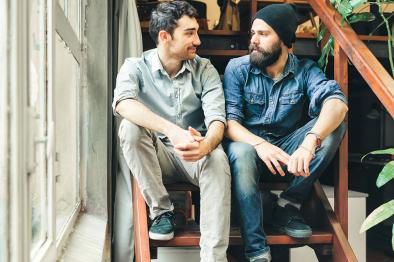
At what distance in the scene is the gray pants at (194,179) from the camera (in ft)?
4.92

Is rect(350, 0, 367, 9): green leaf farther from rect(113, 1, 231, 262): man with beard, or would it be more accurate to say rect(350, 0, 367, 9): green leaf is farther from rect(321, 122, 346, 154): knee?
rect(113, 1, 231, 262): man with beard

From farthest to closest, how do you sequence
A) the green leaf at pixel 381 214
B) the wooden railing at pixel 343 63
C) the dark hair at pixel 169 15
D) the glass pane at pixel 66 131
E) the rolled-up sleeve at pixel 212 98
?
the dark hair at pixel 169 15 < the rolled-up sleeve at pixel 212 98 < the glass pane at pixel 66 131 < the wooden railing at pixel 343 63 < the green leaf at pixel 381 214

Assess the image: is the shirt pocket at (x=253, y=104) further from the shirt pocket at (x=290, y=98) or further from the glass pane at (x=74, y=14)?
the glass pane at (x=74, y=14)

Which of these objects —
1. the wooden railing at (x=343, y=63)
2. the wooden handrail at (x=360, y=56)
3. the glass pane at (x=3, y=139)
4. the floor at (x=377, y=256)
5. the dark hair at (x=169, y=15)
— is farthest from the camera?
the floor at (x=377, y=256)

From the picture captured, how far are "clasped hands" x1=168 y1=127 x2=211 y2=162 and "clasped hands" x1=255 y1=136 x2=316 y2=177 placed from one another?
8.3 inches

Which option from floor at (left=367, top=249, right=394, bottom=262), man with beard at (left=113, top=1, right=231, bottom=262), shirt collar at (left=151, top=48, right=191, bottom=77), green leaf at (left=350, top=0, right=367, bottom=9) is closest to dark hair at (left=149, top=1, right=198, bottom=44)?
man with beard at (left=113, top=1, right=231, bottom=262)

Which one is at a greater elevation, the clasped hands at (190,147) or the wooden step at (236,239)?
the clasped hands at (190,147)

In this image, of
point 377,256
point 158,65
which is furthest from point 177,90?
point 377,256

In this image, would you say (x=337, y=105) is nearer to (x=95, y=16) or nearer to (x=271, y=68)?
(x=271, y=68)

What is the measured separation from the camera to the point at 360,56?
148 centimetres

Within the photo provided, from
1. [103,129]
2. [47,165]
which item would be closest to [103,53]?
[103,129]

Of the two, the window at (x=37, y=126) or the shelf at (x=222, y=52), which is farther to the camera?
the shelf at (x=222, y=52)

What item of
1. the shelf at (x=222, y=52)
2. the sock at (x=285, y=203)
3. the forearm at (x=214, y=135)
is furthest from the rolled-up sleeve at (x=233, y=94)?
the shelf at (x=222, y=52)

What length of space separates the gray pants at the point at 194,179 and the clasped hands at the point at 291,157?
159 millimetres
